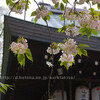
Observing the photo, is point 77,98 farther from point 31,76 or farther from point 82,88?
point 31,76

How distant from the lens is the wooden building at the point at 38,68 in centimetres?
241

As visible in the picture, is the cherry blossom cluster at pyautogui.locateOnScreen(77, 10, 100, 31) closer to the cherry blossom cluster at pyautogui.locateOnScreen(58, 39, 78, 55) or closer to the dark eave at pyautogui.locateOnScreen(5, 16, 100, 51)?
the cherry blossom cluster at pyautogui.locateOnScreen(58, 39, 78, 55)

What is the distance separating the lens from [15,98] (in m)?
3.31

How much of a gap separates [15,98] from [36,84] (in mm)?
428

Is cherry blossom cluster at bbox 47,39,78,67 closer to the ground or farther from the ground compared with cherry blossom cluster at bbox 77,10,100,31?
closer to the ground

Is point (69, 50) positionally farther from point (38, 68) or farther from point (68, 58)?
point (38, 68)

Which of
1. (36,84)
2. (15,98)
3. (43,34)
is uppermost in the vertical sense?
(43,34)

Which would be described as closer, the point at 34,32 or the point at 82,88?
the point at 34,32

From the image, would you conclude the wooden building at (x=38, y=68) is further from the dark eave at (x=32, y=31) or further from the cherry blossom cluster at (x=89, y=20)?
the cherry blossom cluster at (x=89, y=20)

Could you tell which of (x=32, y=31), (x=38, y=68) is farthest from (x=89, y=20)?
(x=38, y=68)

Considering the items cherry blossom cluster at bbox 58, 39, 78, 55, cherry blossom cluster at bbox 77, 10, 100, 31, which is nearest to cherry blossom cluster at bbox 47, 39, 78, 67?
cherry blossom cluster at bbox 58, 39, 78, 55

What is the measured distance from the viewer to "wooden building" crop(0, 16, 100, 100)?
241cm

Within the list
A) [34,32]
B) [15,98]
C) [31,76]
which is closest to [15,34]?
[34,32]

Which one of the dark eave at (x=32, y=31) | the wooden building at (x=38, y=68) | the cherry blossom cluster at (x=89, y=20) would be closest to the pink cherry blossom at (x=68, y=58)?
the cherry blossom cluster at (x=89, y=20)
